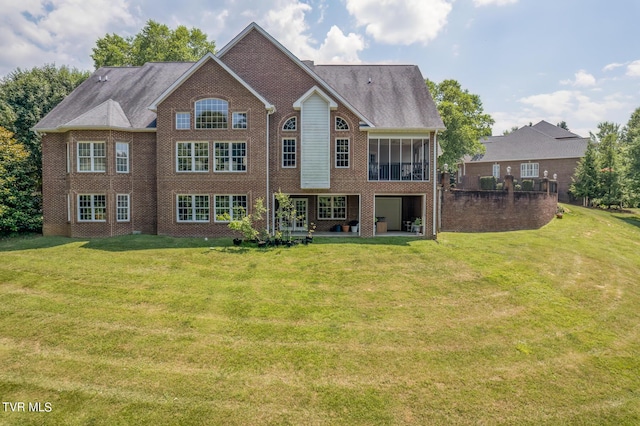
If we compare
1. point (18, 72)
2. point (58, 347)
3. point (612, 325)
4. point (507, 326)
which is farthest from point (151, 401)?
point (18, 72)

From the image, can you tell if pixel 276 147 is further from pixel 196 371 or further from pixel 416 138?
pixel 196 371

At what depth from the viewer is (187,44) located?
38000 millimetres

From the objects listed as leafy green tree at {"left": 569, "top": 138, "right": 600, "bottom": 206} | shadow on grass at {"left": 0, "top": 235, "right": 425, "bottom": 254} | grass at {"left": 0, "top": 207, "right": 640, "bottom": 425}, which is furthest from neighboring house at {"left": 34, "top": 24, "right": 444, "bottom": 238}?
leafy green tree at {"left": 569, "top": 138, "right": 600, "bottom": 206}

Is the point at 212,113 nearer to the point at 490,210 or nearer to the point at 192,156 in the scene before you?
the point at 192,156

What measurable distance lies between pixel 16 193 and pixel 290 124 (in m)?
17.2

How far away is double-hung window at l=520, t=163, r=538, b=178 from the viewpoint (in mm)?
45656

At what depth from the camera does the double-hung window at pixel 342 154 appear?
19734 millimetres

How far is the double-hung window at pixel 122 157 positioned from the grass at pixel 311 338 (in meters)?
5.32

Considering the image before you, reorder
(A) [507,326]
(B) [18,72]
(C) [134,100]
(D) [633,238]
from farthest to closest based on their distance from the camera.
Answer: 1. (B) [18,72]
2. (D) [633,238]
3. (C) [134,100]
4. (A) [507,326]

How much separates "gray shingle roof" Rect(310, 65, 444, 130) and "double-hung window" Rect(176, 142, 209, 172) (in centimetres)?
975

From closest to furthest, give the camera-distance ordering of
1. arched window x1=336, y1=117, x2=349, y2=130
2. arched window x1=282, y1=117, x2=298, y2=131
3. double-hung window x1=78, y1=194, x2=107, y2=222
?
double-hung window x1=78, y1=194, x2=107, y2=222 < arched window x1=336, y1=117, x2=349, y2=130 < arched window x1=282, y1=117, x2=298, y2=131

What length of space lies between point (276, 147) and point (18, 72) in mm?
24348

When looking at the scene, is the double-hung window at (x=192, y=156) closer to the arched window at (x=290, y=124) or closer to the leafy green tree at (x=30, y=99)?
the arched window at (x=290, y=124)

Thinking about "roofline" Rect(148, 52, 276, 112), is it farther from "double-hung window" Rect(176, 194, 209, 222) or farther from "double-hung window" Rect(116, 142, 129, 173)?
"double-hung window" Rect(176, 194, 209, 222)
